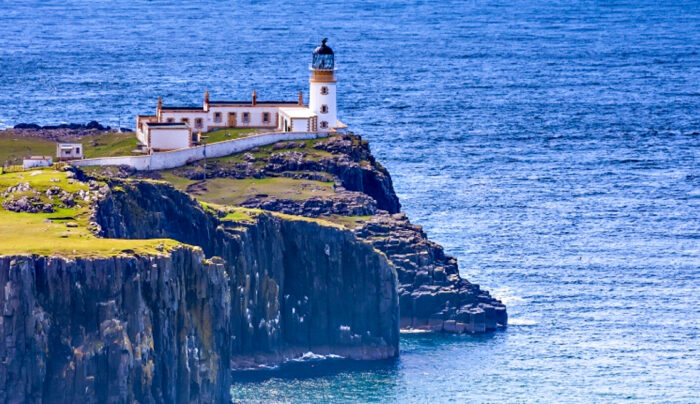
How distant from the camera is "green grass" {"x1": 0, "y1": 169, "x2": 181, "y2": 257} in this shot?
175 metres

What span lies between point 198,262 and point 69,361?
16.2m

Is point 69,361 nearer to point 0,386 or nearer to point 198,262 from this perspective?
point 0,386

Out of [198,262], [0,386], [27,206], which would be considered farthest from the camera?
[27,206]

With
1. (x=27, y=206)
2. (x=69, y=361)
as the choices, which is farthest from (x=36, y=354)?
(x=27, y=206)

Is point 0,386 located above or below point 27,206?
below

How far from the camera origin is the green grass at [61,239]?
175m

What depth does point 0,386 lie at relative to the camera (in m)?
170

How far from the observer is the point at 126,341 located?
565 feet

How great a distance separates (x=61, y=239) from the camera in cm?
18275

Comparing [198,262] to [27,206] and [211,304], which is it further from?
[27,206]

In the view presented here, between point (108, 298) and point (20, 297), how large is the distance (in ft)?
20.4

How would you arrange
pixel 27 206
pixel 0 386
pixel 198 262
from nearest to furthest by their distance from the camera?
pixel 0 386 < pixel 198 262 < pixel 27 206

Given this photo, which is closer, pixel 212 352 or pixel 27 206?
pixel 212 352

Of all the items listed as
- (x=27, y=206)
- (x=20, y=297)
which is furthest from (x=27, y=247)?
(x=27, y=206)
